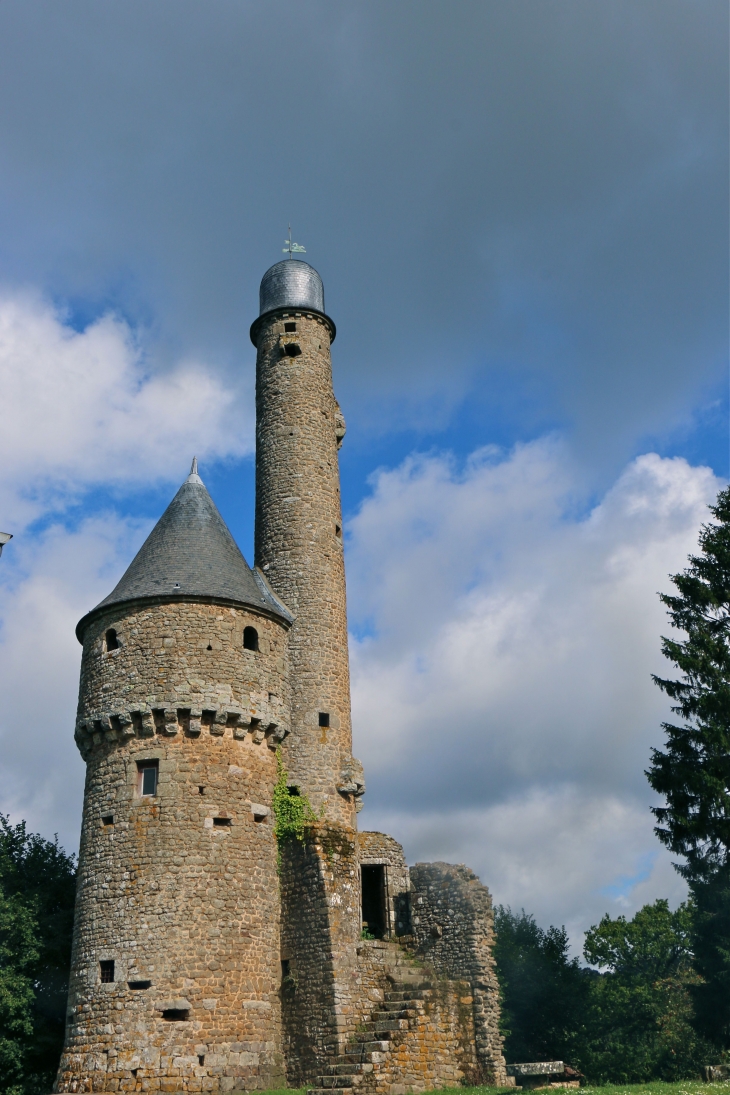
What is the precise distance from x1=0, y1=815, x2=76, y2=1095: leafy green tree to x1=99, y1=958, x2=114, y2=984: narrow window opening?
319 centimetres

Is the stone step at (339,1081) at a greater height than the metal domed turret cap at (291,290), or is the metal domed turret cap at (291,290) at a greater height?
the metal domed turret cap at (291,290)

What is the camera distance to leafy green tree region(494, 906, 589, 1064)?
34.1 meters

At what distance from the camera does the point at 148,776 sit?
1911cm

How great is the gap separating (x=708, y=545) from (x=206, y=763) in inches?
564

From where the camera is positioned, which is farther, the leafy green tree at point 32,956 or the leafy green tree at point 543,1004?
the leafy green tree at point 543,1004

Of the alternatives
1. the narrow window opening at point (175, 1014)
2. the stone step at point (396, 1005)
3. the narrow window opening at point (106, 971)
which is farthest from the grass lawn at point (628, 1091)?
the narrow window opening at point (106, 971)

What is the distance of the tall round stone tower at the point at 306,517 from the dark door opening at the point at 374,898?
295 cm

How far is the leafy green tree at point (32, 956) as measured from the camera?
1977 centimetres

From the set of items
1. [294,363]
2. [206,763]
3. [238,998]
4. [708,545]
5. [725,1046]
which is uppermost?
[294,363]

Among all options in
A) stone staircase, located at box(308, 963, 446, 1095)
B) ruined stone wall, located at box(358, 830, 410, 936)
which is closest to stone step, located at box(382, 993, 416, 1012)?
stone staircase, located at box(308, 963, 446, 1095)

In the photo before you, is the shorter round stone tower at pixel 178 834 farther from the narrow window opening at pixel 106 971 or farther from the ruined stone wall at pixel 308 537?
the ruined stone wall at pixel 308 537

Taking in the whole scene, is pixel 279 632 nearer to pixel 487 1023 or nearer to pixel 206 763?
pixel 206 763

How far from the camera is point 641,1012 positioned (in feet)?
132

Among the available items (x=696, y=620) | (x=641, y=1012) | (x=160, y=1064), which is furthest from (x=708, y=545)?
(x=641, y=1012)
